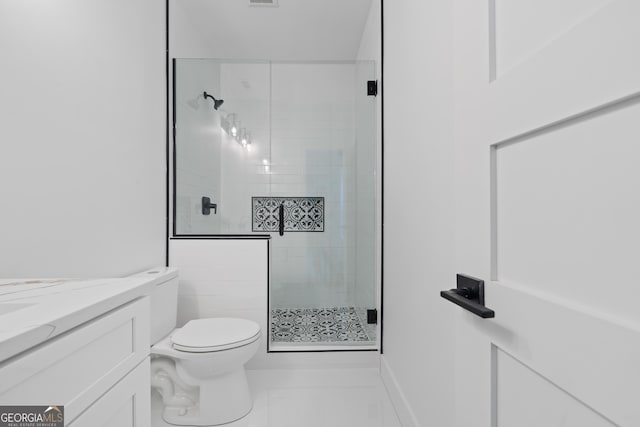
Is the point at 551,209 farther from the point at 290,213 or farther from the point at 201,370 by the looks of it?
the point at 290,213

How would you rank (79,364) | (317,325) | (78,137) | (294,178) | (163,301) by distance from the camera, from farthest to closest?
1. (294,178)
2. (317,325)
3. (163,301)
4. (78,137)
5. (79,364)

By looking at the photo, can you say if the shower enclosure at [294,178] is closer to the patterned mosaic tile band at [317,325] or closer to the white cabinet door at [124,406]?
the patterned mosaic tile band at [317,325]

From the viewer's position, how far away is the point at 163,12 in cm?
215

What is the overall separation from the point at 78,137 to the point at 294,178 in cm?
151

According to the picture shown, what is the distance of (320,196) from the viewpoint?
273cm

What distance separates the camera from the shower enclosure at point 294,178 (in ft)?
7.67

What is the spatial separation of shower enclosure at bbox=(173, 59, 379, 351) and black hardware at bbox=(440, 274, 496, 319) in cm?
156

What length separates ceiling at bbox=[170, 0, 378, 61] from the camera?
A: 7.69 ft

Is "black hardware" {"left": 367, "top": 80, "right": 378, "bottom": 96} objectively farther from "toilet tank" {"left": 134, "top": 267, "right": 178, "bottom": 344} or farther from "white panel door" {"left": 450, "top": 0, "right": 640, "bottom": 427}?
"toilet tank" {"left": 134, "top": 267, "right": 178, "bottom": 344}

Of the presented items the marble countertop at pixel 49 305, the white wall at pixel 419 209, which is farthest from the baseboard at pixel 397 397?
the marble countertop at pixel 49 305

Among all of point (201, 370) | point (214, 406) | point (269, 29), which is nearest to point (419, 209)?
point (201, 370)

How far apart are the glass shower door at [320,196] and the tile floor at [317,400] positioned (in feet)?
1.22

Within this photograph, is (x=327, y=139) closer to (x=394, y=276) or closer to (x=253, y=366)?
(x=394, y=276)

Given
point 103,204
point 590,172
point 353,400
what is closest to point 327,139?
point 103,204
